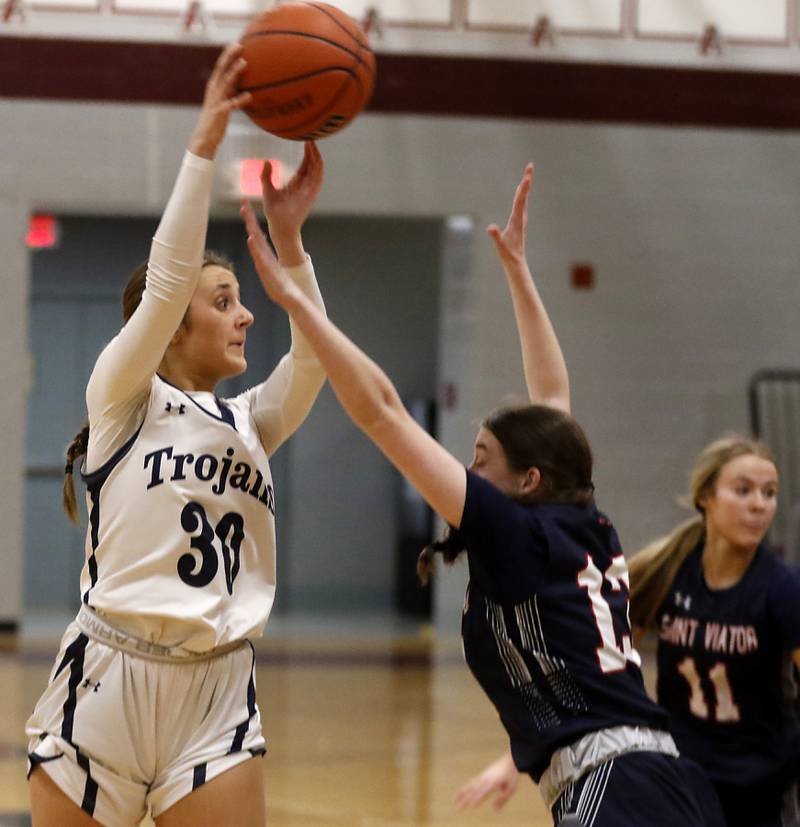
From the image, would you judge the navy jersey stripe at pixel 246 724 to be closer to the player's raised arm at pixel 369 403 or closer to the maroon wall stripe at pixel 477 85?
the player's raised arm at pixel 369 403

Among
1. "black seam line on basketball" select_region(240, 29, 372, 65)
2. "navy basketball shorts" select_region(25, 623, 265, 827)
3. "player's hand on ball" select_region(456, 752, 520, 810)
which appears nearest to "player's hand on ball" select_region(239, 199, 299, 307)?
"black seam line on basketball" select_region(240, 29, 372, 65)

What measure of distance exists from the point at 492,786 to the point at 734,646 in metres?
0.78

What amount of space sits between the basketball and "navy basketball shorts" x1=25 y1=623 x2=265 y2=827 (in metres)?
1.15

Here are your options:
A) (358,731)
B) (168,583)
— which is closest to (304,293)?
(168,583)

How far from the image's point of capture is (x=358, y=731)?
698cm

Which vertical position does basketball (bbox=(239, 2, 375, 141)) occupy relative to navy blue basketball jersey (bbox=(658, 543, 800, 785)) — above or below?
above

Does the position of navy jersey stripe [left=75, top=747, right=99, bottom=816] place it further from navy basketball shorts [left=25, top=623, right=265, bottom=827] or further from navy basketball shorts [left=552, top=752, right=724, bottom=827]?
navy basketball shorts [left=552, top=752, right=724, bottom=827]

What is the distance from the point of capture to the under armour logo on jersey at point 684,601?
146 inches

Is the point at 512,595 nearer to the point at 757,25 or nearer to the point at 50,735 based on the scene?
the point at 50,735

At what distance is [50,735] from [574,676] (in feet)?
3.33

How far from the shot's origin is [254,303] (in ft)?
37.4

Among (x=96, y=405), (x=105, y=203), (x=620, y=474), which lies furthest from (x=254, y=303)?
(x=96, y=405)

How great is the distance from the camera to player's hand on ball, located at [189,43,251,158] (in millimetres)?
2691

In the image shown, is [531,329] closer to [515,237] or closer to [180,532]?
[515,237]
